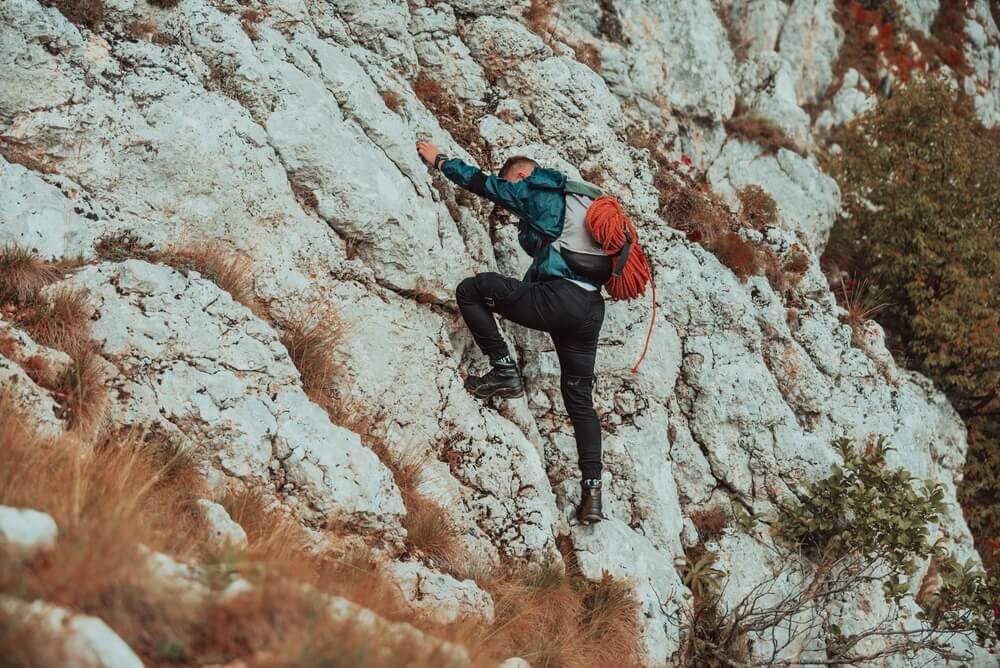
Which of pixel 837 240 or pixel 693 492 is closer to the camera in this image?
pixel 693 492

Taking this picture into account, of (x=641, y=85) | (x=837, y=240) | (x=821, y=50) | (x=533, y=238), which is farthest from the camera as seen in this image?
(x=821, y=50)

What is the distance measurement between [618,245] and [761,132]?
716 cm

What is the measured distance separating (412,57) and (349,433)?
5169 millimetres

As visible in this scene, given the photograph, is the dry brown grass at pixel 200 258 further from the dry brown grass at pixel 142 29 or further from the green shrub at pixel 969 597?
the green shrub at pixel 969 597

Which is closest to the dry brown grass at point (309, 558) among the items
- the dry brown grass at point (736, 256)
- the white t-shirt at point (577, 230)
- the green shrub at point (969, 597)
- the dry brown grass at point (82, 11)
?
the white t-shirt at point (577, 230)

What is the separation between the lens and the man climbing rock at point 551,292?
6961mm

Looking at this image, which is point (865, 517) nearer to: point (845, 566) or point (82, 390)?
point (845, 566)

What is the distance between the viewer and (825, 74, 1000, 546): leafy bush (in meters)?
11.7

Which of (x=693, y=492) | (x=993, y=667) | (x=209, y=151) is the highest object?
(x=209, y=151)

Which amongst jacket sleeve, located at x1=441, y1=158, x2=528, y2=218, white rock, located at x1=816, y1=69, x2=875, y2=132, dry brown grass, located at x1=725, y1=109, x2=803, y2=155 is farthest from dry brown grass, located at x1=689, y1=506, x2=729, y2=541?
white rock, located at x1=816, y1=69, x2=875, y2=132

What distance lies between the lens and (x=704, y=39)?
1232cm

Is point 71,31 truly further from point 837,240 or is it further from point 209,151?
point 837,240

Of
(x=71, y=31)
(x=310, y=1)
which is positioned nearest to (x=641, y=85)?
(x=310, y=1)

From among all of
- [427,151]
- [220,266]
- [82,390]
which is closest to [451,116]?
[427,151]
